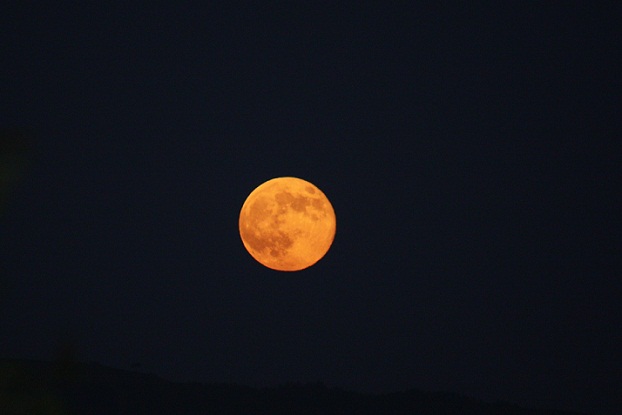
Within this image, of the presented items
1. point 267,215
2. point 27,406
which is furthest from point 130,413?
point 267,215

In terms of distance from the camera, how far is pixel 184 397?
30.6 metres

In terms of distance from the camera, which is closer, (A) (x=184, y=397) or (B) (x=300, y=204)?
(B) (x=300, y=204)

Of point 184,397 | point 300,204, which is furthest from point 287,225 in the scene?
point 184,397

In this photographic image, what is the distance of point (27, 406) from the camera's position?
1852 centimetres

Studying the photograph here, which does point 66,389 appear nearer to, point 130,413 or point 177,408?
point 130,413

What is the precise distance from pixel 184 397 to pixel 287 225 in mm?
11596

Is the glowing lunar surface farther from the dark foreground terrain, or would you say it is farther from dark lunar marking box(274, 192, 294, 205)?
the dark foreground terrain

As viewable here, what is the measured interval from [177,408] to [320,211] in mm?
12253

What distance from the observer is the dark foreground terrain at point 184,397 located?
1033 inches

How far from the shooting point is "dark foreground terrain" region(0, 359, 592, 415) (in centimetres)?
2623

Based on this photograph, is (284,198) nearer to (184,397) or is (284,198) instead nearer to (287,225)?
(287,225)

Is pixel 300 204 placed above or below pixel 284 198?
below

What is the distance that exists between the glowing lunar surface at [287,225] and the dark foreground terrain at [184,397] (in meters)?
9.12

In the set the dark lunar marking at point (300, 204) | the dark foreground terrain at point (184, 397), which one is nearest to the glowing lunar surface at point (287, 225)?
the dark lunar marking at point (300, 204)
